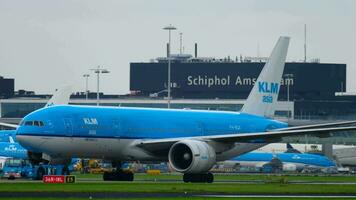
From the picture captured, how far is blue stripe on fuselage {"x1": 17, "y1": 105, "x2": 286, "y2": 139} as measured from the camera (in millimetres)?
75000

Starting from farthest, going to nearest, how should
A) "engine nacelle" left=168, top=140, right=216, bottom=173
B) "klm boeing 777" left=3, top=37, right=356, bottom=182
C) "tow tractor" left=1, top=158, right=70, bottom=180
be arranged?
"tow tractor" left=1, top=158, right=70, bottom=180
"engine nacelle" left=168, top=140, right=216, bottom=173
"klm boeing 777" left=3, top=37, right=356, bottom=182

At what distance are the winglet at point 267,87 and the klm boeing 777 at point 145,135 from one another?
3.46 meters

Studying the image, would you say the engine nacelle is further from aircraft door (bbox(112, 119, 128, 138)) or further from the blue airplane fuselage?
aircraft door (bbox(112, 119, 128, 138))

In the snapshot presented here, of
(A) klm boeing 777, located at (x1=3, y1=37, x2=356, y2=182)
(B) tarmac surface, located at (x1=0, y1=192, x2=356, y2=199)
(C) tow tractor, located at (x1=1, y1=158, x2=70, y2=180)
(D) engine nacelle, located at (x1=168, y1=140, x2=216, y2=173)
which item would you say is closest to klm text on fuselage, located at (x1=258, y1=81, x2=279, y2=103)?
(A) klm boeing 777, located at (x1=3, y1=37, x2=356, y2=182)

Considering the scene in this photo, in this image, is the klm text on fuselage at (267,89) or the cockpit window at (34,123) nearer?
the cockpit window at (34,123)

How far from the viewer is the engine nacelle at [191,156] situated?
250 feet

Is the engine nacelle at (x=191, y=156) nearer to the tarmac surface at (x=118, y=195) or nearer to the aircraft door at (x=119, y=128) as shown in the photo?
the aircraft door at (x=119, y=128)

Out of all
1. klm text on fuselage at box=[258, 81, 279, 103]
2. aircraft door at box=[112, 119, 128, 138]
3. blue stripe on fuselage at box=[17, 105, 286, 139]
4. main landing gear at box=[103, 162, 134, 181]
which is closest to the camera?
blue stripe on fuselage at box=[17, 105, 286, 139]

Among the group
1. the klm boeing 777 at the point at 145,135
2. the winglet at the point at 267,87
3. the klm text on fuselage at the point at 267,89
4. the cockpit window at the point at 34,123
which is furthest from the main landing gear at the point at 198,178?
the klm text on fuselage at the point at 267,89

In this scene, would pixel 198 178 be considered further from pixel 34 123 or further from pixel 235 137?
pixel 34 123

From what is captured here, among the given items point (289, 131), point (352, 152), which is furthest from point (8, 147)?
point (352, 152)

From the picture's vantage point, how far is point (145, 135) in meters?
79.3

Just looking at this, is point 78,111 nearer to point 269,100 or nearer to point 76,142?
point 76,142

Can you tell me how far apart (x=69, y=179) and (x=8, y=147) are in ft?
Answer: 112
